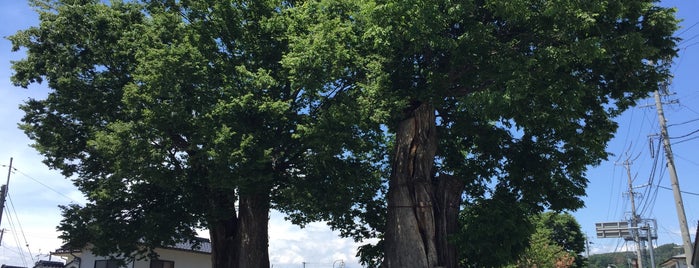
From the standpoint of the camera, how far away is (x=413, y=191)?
16328mm

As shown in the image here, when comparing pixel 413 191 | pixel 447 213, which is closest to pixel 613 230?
pixel 447 213

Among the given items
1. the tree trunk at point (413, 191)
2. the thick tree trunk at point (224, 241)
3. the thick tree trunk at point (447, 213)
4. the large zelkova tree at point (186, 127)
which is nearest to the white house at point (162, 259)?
the thick tree trunk at point (224, 241)

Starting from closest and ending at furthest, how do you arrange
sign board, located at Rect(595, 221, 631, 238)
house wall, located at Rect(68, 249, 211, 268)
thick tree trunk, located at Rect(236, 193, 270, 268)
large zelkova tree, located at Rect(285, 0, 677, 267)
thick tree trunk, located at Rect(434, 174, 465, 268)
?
large zelkova tree, located at Rect(285, 0, 677, 267) → thick tree trunk, located at Rect(434, 174, 465, 268) → thick tree trunk, located at Rect(236, 193, 270, 268) → house wall, located at Rect(68, 249, 211, 268) → sign board, located at Rect(595, 221, 631, 238)

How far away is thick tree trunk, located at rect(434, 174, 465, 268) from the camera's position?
16.4 meters

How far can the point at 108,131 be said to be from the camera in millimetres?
17828

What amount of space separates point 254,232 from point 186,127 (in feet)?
15.4

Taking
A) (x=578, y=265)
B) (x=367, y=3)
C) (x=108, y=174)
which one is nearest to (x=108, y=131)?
(x=108, y=174)

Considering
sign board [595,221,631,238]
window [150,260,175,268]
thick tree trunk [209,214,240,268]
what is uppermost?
sign board [595,221,631,238]

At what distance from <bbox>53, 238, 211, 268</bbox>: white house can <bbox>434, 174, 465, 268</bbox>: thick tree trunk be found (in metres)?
14.0

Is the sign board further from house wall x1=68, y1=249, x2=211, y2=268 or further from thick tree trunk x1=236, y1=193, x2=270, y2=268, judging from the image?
thick tree trunk x1=236, y1=193, x2=270, y2=268

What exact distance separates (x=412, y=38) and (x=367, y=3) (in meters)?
1.79

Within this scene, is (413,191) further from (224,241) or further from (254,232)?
(224,241)

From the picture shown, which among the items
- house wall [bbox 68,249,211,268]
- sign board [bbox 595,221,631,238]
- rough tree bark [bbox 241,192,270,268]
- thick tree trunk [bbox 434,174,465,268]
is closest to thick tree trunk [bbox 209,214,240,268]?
rough tree bark [bbox 241,192,270,268]

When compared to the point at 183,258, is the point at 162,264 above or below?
below
